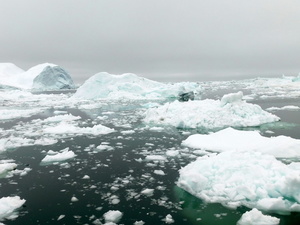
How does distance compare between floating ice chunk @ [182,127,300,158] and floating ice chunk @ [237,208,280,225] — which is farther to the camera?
floating ice chunk @ [182,127,300,158]

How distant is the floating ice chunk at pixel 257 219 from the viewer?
460 cm

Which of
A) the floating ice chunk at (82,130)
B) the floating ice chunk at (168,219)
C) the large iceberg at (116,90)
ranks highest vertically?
the large iceberg at (116,90)

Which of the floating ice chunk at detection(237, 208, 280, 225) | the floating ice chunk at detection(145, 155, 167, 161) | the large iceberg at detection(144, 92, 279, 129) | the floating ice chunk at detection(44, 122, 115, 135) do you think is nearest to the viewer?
the floating ice chunk at detection(237, 208, 280, 225)

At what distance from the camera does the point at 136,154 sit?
922 centimetres

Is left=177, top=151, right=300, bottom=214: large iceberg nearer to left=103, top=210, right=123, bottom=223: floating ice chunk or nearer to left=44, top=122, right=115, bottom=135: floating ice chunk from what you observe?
left=103, top=210, right=123, bottom=223: floating ice chunk

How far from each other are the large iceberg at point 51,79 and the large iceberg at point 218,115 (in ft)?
143

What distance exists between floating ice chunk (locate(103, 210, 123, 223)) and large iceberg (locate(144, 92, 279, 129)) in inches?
374

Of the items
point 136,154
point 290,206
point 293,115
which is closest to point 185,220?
point 290,206

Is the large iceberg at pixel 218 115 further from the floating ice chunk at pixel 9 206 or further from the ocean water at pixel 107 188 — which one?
the floating ice chunk at pixel 9 206

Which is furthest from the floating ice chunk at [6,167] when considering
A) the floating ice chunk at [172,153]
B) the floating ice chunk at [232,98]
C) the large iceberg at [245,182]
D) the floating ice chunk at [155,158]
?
the floating ice chunk at [232,98]

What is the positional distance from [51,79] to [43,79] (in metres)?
1.53

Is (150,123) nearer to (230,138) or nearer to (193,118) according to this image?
(193,118)

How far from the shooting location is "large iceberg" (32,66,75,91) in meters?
54.7

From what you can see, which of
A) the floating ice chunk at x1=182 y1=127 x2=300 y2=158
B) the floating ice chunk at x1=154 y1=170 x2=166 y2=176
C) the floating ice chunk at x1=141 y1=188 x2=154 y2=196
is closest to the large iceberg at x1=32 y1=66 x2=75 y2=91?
the floating ice chunk at x1=182 y1=127 x2=300 y2=158
